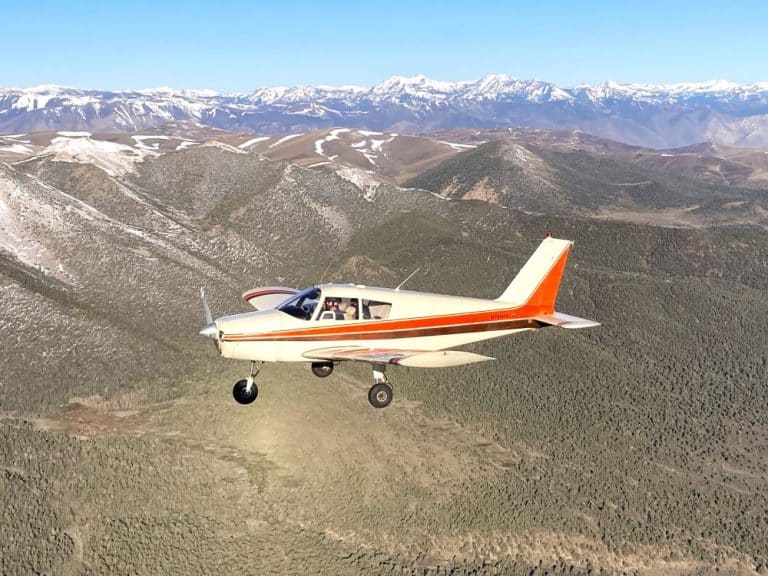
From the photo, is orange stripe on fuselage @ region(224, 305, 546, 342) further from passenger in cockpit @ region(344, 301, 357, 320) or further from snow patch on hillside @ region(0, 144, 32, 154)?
snow patch on hillside @ region(0, 144, 32, 154)

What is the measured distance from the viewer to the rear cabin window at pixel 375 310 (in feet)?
86.5

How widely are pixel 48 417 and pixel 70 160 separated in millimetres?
86274

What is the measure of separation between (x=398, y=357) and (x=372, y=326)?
9.41 feet

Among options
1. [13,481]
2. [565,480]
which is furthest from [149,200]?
[565,480]

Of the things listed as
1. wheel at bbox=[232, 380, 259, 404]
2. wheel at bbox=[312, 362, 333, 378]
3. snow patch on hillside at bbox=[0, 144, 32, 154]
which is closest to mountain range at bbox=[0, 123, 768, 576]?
wheel at bbox=[312, 362, 333, 378]

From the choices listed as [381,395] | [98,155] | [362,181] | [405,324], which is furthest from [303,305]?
[98,155]

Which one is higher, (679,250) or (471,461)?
(679,250)

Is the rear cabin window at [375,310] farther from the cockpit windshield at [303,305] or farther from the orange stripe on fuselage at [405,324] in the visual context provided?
the cockpit windshield at [303,305]

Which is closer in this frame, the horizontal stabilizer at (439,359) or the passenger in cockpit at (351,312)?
the horizontal stabilizer at (439,359)

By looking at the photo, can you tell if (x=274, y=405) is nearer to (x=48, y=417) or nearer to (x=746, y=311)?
(x=48, y=417)

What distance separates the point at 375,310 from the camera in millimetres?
26531

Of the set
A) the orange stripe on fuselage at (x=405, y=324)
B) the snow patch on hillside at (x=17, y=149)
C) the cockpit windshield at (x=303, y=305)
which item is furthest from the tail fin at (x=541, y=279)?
the snow patch on hillside at (x=17, y=149)

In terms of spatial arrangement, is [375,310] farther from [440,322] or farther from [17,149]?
[17,149]

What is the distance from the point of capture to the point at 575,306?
6588cm
